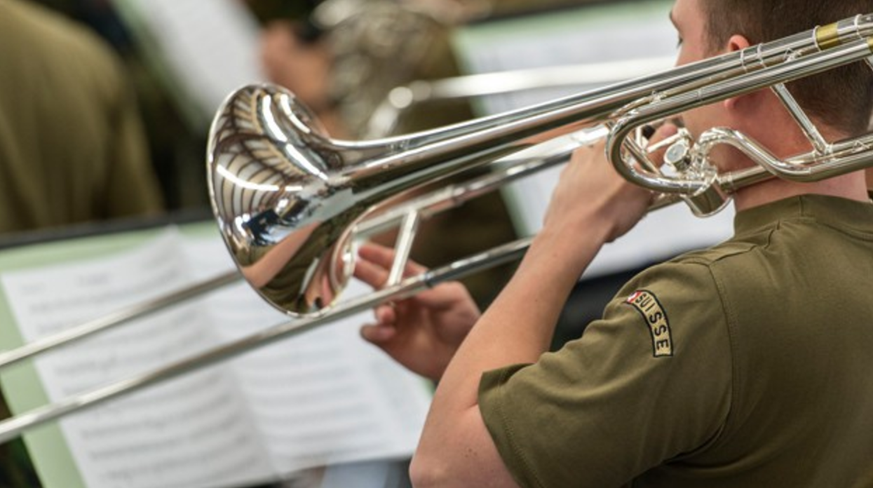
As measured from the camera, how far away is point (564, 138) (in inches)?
62.4

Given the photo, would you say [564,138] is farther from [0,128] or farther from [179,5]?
[179,5]

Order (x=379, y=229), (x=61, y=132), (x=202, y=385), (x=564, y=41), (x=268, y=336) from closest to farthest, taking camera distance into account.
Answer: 1. (x=268, y=336)
2. (x=379, y=229)
3. (x=202, y=385)
4. (x=564, y=41)
5. (x=61, y=132)

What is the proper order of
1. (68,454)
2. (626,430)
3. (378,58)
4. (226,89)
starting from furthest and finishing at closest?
1. (226,89)
2. (378,58)
3. (68,454)
4. (626,430)

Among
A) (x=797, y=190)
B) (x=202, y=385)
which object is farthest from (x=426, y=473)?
(x=202, y=385)

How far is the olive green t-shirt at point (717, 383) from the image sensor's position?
121 centimetres

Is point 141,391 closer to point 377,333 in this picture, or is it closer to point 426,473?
point 377,333

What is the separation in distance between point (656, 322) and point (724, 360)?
2.3 inches

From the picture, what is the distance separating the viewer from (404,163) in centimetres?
145

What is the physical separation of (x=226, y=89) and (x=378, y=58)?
432 millimetres

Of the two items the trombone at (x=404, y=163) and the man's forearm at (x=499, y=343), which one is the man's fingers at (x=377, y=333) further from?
the man's forearm at (x=499, y=343)

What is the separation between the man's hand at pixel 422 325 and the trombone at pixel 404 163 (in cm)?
7

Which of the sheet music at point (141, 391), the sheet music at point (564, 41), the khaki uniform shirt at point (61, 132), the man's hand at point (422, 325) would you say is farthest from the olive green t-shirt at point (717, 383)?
the khaki uniform shirt at point (61, 132)

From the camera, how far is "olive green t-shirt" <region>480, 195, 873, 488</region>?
1206mm

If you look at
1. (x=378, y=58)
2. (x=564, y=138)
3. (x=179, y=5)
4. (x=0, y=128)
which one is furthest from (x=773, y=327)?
(x=179, y=5)
